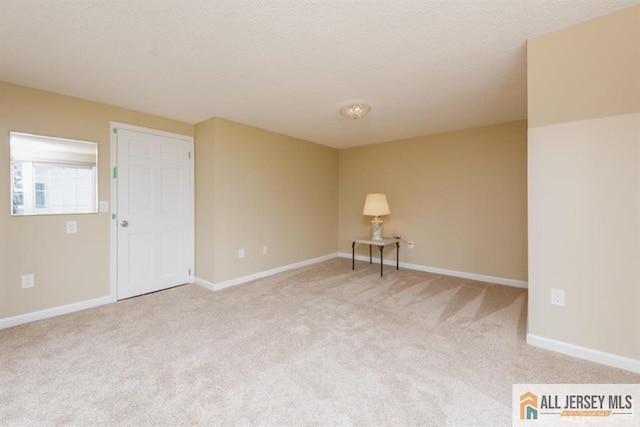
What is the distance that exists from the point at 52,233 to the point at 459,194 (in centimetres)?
509

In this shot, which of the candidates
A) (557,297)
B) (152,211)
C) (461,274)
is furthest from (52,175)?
(461,274)

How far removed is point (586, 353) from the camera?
1.92m

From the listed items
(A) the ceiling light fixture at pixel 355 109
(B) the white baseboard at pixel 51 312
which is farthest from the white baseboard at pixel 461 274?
(B) the white baseboard at pixel 51 312

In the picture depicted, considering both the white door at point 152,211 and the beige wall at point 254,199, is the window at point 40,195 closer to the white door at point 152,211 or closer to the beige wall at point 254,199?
the white door at point 152,211

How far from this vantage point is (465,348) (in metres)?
2.13

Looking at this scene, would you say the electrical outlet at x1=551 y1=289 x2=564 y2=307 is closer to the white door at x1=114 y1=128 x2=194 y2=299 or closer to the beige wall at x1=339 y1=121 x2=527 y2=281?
the beige wall at x1=339 y1=121 x2=527 y2=281

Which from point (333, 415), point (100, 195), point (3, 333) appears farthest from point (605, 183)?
point (3, 333)

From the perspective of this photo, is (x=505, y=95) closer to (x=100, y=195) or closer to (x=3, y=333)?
(x=100, y=195)

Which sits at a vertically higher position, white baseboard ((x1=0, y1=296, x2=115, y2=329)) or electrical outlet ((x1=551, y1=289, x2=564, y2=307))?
electrical outlet ((x1=551, y1=289, x2=564, y2=307))

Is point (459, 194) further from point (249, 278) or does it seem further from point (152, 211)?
point (152, 211)

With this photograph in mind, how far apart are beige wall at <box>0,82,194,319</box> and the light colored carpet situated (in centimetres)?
29

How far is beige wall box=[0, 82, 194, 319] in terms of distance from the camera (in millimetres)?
2537

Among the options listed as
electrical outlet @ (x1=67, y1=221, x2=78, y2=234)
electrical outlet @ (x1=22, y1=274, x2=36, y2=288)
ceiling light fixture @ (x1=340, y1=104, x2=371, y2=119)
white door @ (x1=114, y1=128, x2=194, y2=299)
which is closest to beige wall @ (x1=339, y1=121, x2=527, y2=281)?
ceiling light fixture @ (x1=340, y1=104, x2=371, y2=119)

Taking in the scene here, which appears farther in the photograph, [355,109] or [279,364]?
[355,109]
